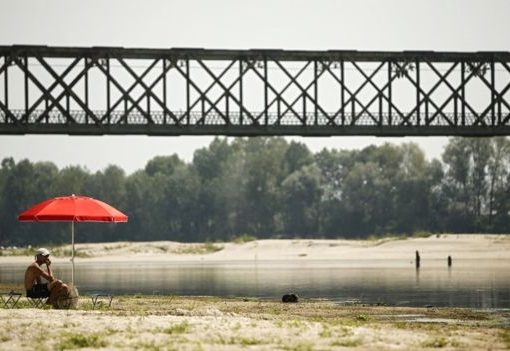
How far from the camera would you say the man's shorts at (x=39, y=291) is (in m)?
30.1

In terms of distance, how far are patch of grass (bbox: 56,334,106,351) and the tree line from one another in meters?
129

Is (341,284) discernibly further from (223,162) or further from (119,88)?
(223,162)

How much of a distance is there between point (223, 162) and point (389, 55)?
135150mm

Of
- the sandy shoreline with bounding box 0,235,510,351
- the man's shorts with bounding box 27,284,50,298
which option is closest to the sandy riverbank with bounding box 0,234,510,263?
the sandy shoreline with bounding box 0,235,510,351

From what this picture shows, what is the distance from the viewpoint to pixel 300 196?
177500 millimetres

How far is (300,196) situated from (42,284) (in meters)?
148

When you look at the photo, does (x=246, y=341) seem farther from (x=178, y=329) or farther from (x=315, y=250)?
(x=315, y=250)

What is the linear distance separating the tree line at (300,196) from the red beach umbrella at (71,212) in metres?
120

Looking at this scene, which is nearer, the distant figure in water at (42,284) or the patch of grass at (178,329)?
the patch of grass at (178,329)

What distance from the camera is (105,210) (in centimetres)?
3269

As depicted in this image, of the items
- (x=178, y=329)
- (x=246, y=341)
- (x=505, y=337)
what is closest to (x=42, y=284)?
(x=178, y=329)

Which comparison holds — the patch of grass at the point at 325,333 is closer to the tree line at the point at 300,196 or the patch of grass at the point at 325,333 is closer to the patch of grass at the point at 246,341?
the patch of grass at the point at 246,341

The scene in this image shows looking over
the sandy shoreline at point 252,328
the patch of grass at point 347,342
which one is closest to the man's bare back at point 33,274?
the sandy shoreline at point 252,328

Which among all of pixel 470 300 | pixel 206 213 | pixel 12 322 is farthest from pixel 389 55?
pixel 206 213
